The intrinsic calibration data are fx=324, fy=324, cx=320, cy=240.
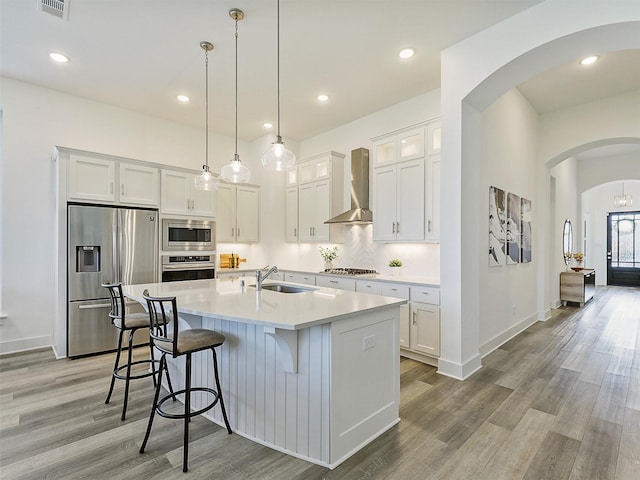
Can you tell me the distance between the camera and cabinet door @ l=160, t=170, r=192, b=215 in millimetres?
4656

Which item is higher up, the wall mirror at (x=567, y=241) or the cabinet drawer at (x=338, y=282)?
the wall mirror at (x=567, y=241)

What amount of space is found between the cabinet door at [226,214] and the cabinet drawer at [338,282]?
1850 mm

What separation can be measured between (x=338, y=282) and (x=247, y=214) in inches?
92.0

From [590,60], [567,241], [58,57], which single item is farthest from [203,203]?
[567,241]

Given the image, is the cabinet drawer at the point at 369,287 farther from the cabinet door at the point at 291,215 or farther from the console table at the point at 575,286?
the console table at the point at 575,286

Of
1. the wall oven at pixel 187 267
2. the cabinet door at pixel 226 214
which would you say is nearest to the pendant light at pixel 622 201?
the cabinet door at pixel 226 214

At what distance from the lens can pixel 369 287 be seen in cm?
428

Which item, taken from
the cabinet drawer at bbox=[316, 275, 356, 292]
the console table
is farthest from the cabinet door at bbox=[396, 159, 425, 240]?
the console table

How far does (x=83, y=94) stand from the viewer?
4.45 m

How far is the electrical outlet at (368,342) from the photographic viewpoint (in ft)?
→ 7.27

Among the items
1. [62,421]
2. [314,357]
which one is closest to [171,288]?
[62,421]

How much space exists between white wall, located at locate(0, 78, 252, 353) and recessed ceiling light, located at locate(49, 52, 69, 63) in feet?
3.21

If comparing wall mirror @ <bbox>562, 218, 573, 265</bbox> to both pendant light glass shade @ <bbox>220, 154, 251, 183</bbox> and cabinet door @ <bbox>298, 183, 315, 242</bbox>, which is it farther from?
pendant light glass shade @ <bbox>220, 154, 251, 183</bbox>

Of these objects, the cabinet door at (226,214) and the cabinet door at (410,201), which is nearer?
the cabinet door at (410,201)
